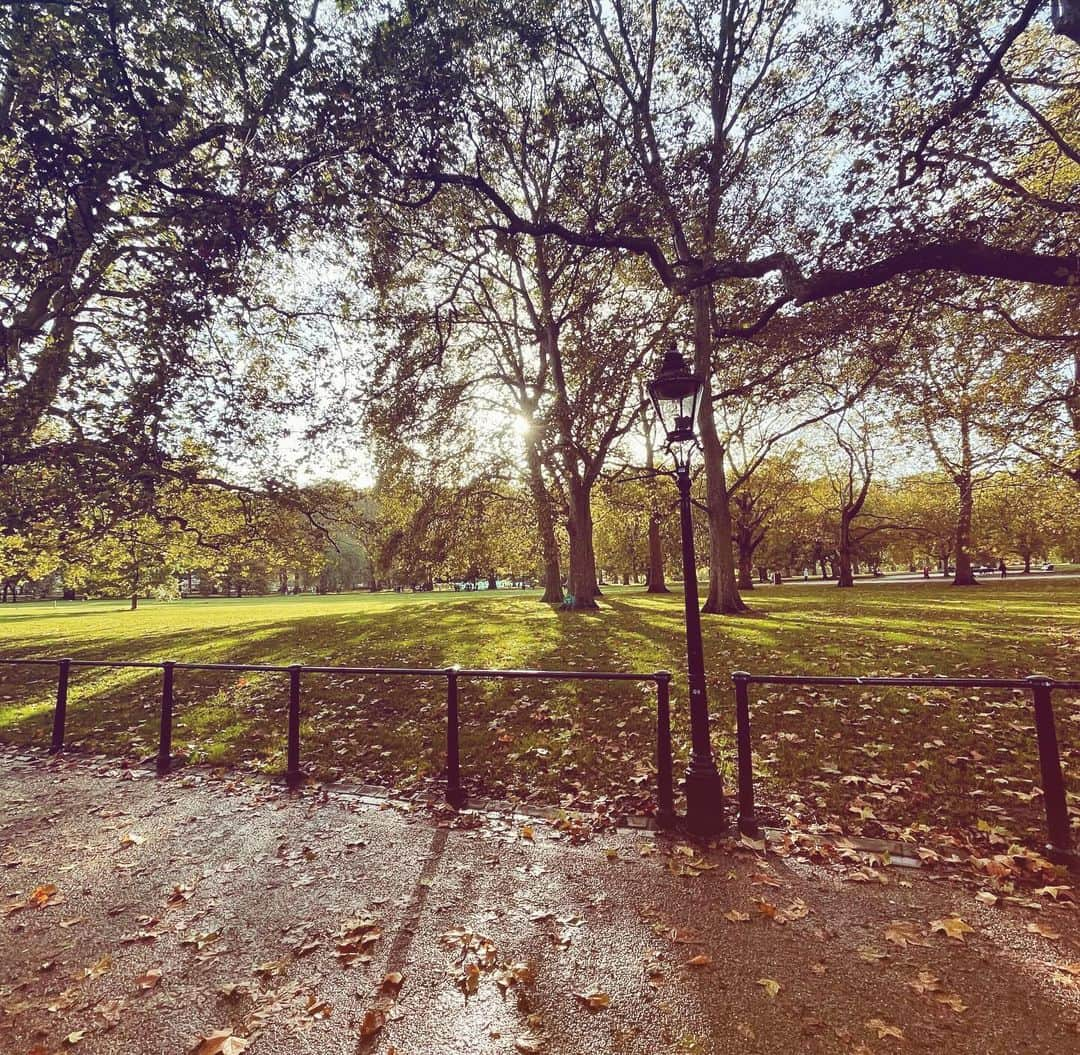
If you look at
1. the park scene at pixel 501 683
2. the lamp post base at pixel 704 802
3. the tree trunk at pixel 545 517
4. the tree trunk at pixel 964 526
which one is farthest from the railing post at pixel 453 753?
the tree trunk at pixel 964 526

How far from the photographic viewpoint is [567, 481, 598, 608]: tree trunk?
21.3 meters

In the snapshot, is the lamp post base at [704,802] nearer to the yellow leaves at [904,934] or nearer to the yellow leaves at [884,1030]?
the yellow leaves at [904,934]

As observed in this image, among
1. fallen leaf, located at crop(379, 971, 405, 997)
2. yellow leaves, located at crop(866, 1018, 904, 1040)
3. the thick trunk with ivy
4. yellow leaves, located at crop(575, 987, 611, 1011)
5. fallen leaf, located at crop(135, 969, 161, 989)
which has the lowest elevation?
fallen leaf, located at crop(135, 969, 161, 989)

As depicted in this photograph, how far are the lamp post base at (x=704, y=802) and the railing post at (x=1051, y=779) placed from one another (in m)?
2.33

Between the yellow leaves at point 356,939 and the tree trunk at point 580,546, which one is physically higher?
the tree trunk at point 580,546

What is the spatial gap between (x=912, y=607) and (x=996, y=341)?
9.30 meters

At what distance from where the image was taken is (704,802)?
4.59m

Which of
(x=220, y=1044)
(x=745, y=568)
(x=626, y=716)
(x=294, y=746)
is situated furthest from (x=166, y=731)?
(x=745, y=568)

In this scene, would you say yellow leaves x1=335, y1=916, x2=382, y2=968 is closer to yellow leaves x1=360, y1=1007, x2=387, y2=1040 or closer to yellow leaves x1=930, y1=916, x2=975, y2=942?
yellow leaves x1=360, y1=1007, x2=387, y2=1040

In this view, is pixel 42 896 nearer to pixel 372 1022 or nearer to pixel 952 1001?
pixel 372 1022

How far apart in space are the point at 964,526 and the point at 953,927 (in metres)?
37.3

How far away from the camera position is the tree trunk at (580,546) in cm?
2127

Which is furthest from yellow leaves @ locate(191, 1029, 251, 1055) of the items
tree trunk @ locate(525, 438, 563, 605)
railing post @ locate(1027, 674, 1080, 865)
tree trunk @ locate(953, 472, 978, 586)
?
tree trunk @ locate(953, 472, 978, 586)

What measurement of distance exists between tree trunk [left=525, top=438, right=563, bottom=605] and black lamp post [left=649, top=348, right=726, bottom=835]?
13.7 m
